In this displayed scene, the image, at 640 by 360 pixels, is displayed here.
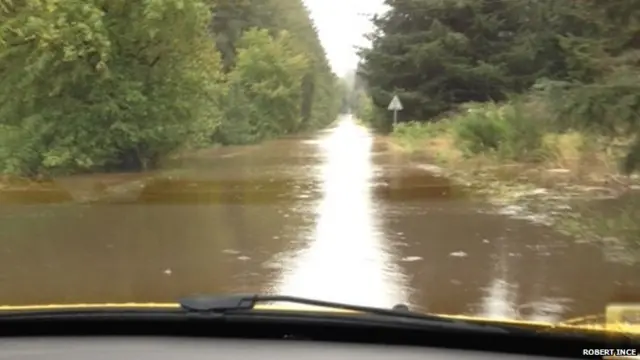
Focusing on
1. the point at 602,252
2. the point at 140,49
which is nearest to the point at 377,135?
the point at 140,49

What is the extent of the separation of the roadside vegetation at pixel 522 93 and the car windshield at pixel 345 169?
7cm

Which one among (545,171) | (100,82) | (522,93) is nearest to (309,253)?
(545,171)

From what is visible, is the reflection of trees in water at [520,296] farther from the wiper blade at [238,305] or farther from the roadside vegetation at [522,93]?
the wiper blade at [238,305]

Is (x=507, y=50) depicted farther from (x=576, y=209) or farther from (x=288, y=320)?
(x=288, y=320)

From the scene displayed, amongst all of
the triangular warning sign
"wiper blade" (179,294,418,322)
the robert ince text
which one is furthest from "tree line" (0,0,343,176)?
the robert ince text

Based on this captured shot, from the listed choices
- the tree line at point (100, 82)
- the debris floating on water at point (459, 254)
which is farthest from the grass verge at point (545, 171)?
the tree line at point (100, 82)

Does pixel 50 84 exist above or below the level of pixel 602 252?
above

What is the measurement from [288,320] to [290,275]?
5.56 m

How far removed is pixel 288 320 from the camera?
147 inches

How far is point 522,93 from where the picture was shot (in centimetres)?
2717

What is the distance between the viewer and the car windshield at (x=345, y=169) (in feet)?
30.1

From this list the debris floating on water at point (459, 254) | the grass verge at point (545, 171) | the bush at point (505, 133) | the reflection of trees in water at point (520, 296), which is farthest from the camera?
the bush at point (505, 133)

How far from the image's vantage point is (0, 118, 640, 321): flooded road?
27.5ft

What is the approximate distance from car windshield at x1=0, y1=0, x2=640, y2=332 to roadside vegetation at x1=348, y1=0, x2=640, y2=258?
0.07m
